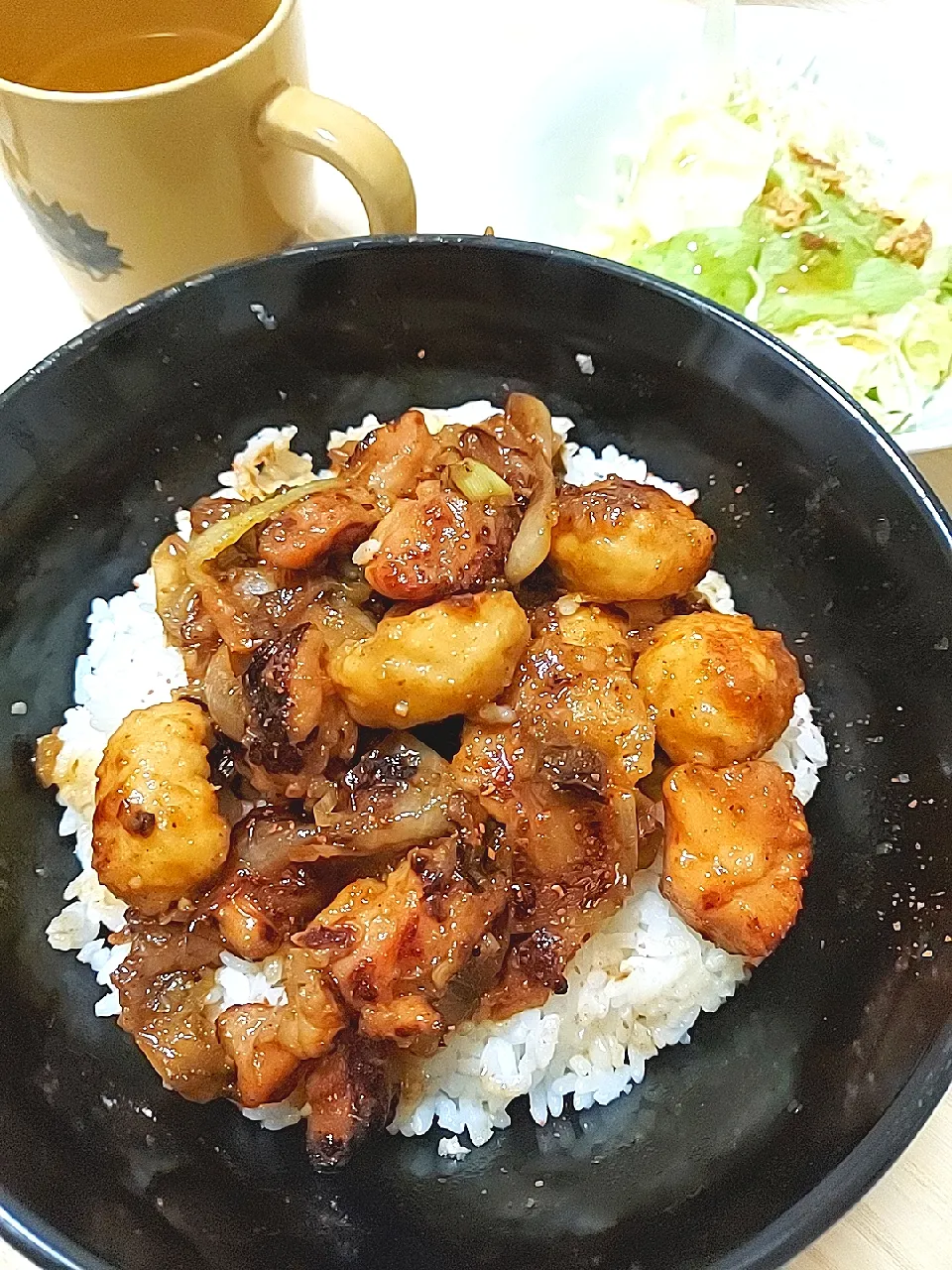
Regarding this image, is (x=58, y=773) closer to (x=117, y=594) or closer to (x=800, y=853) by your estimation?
(x=117, y=594)

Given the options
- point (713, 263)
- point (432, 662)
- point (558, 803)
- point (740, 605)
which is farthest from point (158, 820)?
point (713, 263)

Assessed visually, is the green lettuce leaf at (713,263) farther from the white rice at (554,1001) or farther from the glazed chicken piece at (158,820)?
the glazed chicken piece at (158,820)

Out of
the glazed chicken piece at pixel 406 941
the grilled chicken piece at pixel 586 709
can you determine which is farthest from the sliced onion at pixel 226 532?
the glazed chicken piece at pixel 406 941

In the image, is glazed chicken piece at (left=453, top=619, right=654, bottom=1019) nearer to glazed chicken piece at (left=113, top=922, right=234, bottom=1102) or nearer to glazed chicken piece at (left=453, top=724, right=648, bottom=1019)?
glazed chicken piece at (left=453, top=724, right=648, bottom=1019)

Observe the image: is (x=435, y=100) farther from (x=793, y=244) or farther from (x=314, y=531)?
(x=314, y=531)

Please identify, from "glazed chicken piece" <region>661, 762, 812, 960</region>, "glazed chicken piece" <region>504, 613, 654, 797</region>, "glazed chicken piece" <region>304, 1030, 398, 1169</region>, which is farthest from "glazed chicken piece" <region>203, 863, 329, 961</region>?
"glazed chicken piece" <region>661, 762, 812, 960</region>

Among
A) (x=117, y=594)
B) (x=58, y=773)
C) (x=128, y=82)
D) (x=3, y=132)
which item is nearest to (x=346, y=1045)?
(x=58, y=773)

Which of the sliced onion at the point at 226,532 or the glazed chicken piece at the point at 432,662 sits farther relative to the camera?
the sliced onion at the point at 226,532
